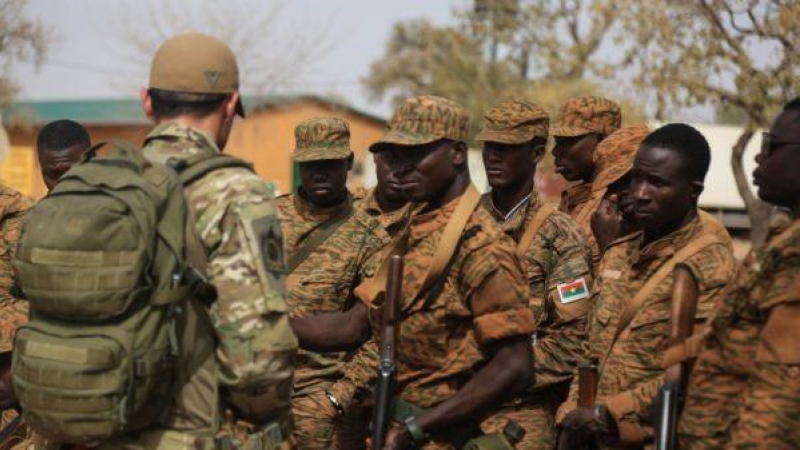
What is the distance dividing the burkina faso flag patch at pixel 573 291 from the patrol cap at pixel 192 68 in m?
2.54

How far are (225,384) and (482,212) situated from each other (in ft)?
4.42

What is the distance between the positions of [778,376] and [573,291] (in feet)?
8.63

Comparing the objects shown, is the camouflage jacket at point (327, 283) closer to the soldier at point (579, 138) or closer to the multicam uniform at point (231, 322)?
the soldier at point (579, 138)

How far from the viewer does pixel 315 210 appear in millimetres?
7289

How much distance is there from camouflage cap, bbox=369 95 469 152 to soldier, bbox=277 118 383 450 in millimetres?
2067

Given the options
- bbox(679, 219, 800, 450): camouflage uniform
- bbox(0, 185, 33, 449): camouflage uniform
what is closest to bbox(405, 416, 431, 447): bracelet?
bbox(679, 219, 800, 450): camouflage uniform

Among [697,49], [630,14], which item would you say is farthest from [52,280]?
[630,14]

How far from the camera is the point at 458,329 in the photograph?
4.66 m

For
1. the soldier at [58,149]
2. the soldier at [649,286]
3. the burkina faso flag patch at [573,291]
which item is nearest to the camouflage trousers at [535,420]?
the soldier at [649,286]

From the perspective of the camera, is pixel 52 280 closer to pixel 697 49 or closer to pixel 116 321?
pixel 116 321

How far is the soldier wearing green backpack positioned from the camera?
12.0ft

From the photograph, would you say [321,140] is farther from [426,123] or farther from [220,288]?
[220,288]

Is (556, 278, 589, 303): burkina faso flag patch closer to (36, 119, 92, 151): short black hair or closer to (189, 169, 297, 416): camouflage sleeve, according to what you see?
(189, 169, 297, 416): camouflage sleeve

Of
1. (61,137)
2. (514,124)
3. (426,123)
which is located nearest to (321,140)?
(514,124)
